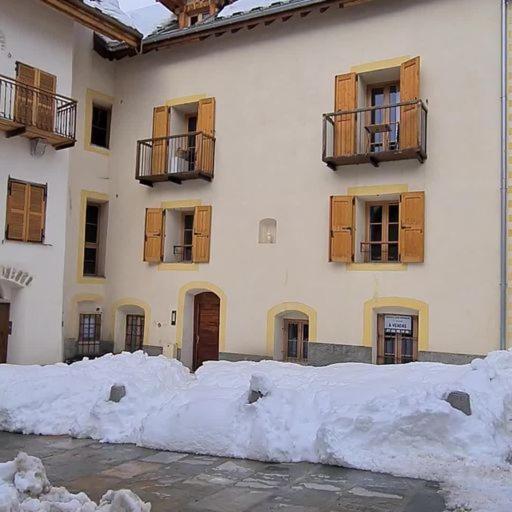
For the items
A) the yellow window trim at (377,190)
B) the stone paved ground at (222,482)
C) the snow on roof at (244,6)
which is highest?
the snow on roof at (244,6)

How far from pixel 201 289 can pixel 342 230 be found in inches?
170

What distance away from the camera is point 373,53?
1479 cm

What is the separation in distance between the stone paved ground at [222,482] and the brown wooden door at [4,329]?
283 inches

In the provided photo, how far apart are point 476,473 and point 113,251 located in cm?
1327

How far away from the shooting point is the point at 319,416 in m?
8.39

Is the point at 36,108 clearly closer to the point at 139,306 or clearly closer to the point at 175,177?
the point at 175,177

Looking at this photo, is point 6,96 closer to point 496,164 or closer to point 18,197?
point 18,197

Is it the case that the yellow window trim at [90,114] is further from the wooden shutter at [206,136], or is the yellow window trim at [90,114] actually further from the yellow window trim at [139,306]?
the yellow window trim at [139,306]

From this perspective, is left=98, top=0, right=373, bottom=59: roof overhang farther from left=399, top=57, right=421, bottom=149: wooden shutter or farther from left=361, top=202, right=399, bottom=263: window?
left=361, top=202, right=399, bottom=263: window

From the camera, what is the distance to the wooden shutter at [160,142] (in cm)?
1716

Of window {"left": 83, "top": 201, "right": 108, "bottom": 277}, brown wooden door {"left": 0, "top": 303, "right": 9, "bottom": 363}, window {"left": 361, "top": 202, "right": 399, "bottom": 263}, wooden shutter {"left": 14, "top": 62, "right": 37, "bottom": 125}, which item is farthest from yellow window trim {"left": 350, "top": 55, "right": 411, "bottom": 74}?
brown wooden door {"left": 0, "top": 303, "right": 9, "bottom": 363}

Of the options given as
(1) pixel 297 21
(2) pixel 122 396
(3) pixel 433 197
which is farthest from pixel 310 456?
(1) pixel 297 21

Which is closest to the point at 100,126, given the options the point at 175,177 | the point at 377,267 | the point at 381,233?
→ the point at 175,177

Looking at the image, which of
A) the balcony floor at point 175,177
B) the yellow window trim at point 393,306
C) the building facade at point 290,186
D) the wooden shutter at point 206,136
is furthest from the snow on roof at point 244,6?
the yellow window trim at point 393,306
